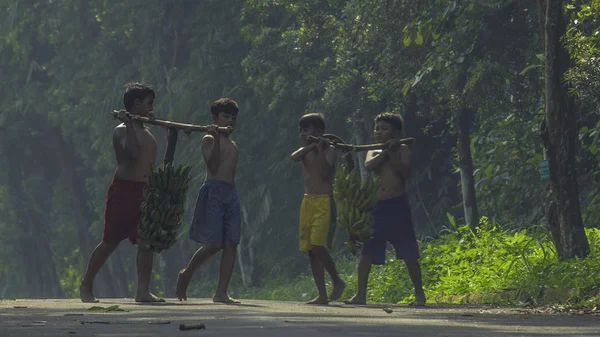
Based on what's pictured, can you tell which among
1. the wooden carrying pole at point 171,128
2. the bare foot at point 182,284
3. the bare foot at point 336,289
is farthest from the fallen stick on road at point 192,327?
the bare foot at point 336,289

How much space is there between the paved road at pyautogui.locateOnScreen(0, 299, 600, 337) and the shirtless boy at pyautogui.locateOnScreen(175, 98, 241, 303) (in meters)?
1.20

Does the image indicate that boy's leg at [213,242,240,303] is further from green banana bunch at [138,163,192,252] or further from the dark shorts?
the dark shorts

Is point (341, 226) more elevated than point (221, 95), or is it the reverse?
point (221, 95)

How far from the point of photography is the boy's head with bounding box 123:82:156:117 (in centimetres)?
1273

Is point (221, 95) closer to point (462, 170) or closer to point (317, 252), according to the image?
point (462, 170)

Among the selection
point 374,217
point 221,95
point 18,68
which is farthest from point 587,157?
point 18,68

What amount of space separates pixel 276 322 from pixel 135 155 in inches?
153

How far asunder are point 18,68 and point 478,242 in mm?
29500

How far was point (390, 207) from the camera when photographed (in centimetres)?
1380

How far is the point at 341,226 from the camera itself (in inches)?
541

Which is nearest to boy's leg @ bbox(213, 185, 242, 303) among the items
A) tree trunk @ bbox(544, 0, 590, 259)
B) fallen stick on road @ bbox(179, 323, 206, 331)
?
tree trunk @ bbox(544, 0, 590, 259)

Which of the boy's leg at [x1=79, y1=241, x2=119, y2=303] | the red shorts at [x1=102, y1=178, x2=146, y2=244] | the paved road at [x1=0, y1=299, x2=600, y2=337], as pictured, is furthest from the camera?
the boy's leg at [x1=79, y1=241, x2=119, y2=303]

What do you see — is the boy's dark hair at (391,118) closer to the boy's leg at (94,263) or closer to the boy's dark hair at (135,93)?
the boy's dark hair at (135,93)

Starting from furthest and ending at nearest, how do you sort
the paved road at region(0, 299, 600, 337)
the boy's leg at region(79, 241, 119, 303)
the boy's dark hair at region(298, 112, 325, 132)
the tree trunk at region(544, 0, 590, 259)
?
the tree trunk at region(544, 0, 590, 259) → the boy's dark hair at region(298, 112, 325, 132) → the boy's leg at region(79, 241, 119, 303) → the paved road at region(0, 299, 600, 337)
